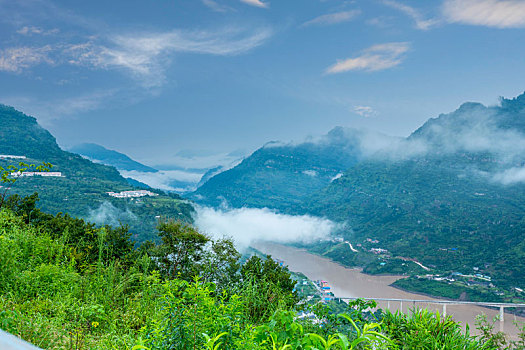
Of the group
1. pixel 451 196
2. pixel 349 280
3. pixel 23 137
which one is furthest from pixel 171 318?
pixel 23 137

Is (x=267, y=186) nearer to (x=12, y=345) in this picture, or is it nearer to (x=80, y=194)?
(x=80, y=194)

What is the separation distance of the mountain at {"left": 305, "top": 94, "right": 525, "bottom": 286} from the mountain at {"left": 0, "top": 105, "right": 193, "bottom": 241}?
58.9m

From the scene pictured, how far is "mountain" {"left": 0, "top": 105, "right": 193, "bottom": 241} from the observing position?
5094 cm

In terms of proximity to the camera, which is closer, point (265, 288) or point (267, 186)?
point (265, 288)

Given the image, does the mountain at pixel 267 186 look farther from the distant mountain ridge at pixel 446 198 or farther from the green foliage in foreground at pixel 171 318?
the green foliage in foreground at pixel 171 318

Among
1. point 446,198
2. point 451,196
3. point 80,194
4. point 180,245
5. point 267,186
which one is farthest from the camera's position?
point 267,186

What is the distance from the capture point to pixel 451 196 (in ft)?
319

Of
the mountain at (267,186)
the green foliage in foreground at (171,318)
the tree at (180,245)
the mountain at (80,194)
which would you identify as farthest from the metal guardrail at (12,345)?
the mountain at (267,186)

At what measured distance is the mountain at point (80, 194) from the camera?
50938 mm

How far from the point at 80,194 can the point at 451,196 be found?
335 feet

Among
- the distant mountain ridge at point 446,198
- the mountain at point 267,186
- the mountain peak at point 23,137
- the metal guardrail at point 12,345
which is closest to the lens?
the metal guardrail at point 12,345

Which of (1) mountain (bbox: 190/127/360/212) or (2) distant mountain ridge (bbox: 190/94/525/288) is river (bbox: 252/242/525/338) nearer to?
(2) distant mountain ridge (bbox: 190/94/525/288)

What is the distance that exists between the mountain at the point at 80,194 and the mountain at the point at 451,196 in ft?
193

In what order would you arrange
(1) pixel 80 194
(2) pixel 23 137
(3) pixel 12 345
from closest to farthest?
1. (3) pixel 12 345
2. (1) pixel 80 194
3. (2) pixel 23 137
